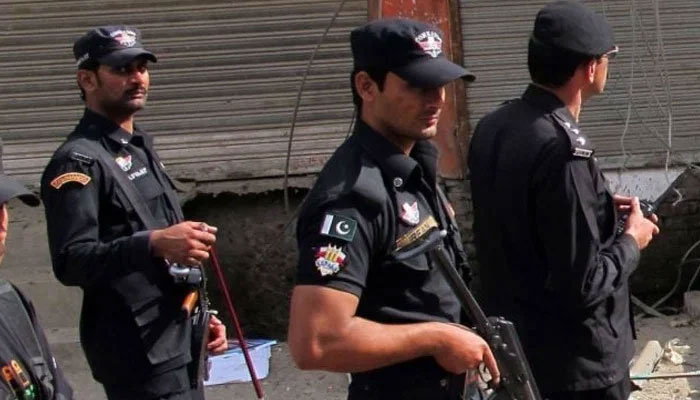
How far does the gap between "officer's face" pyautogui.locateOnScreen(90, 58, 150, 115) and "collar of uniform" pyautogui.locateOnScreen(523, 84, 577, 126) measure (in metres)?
1.40

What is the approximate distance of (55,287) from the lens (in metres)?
6.69

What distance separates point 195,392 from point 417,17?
10.6 feet

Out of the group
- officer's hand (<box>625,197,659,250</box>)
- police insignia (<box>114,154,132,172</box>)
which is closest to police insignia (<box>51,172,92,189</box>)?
police insignia (<box>114,154,132,172</box>)

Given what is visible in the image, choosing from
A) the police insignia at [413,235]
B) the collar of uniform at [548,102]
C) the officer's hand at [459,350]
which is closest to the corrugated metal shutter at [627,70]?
the collar of uniform at [548,102]

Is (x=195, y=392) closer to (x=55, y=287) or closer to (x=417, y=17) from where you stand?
(x=55, y=287)

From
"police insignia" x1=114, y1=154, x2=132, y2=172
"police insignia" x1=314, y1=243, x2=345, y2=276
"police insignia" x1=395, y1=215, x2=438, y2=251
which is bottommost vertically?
"police insignia" x1=114, y1=154, x2=132, y2=172

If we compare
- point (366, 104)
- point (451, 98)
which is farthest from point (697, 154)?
point (366, 104)

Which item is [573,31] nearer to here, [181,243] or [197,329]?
[181,243]

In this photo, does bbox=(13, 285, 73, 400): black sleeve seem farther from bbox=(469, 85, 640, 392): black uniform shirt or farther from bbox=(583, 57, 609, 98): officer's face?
bbox=(583, 57, 609, 98): officer's face

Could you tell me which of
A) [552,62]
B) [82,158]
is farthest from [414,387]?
[82,158]

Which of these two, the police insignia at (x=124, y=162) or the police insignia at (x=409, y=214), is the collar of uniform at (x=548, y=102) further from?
the police insignia at (x=124, y=162)

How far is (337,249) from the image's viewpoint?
2.73 meters

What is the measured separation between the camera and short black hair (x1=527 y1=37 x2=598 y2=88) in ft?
11.1

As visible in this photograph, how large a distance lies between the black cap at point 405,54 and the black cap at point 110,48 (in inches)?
57.3
